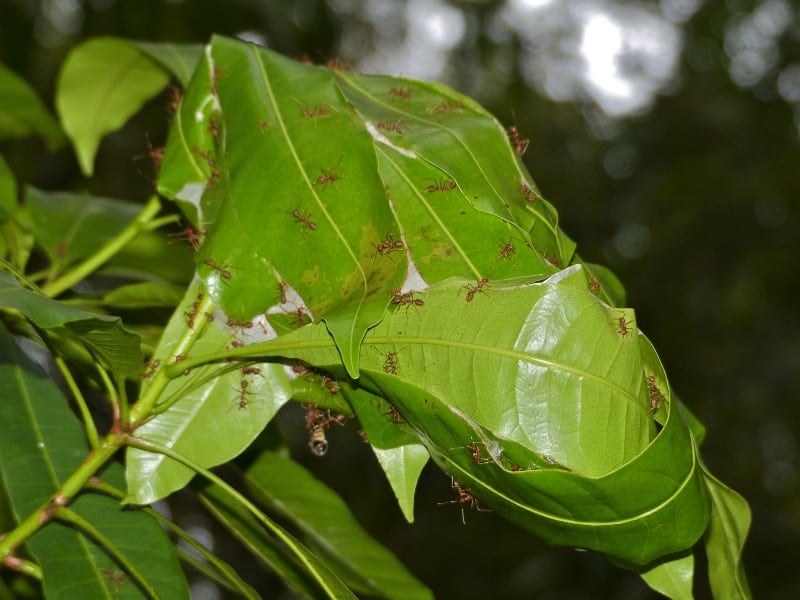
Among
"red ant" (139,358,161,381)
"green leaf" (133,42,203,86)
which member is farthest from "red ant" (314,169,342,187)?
"green leaf" (133,42,203,86)

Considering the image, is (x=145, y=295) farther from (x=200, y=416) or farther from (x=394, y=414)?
(x=394, y=414)

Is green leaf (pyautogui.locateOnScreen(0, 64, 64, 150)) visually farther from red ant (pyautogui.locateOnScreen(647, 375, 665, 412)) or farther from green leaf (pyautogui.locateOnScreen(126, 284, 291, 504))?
red ant (pyautogui.locateOnScreen(647, 375, 665, 412))

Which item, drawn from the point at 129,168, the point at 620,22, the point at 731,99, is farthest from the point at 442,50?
the point at 129,168

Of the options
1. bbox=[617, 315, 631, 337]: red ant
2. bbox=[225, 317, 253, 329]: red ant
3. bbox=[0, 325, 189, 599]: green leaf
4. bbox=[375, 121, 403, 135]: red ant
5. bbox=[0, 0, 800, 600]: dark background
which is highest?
bbox=[375, 121, 403, 135]: red ant

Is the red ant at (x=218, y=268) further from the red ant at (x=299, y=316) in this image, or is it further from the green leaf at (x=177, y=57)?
the green leaf at (x=177, y=57)

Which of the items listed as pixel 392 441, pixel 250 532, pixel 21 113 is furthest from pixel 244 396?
pixel 21 113

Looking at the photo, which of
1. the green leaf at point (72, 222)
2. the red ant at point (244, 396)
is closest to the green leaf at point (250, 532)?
the red ant at point (244, 396)
